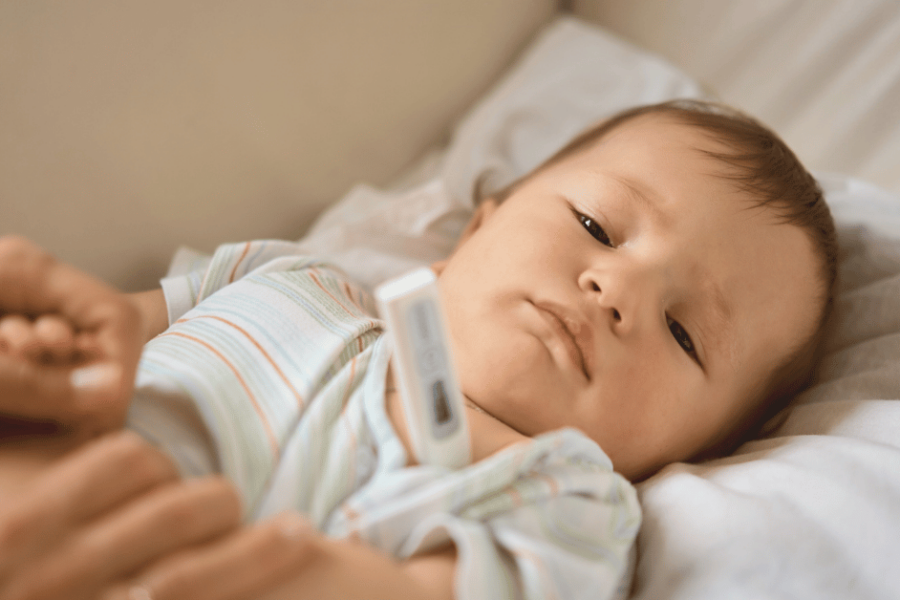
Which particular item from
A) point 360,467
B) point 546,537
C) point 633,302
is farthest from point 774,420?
point 360,467

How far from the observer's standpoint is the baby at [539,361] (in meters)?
0.56

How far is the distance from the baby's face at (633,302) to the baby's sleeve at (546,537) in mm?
109

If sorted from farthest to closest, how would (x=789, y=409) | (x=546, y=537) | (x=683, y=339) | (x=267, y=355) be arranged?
(x=789, y=409)
(x=683, y=339)
(x=267, y=355)
(x=546, y=537)

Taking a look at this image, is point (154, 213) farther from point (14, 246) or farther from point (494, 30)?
point (494, 30)

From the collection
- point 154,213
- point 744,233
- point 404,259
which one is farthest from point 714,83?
point 154,213

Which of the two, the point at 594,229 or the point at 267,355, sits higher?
the point at 594,229

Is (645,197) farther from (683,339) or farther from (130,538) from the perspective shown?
(130,538)

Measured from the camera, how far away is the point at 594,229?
800mm

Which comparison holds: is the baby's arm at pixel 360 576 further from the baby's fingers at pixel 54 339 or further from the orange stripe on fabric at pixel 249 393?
the baby's fingers at pixel 54 339

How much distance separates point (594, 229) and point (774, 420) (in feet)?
1.45

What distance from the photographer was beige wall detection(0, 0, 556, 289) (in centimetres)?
81

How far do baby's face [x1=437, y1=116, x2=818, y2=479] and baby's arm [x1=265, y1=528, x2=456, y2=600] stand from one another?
0.76 ft

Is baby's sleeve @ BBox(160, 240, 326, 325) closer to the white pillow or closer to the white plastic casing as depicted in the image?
the white pillow

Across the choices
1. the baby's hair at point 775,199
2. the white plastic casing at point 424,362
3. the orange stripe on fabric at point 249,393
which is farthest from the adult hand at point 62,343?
the baby's hair at point 775,199
